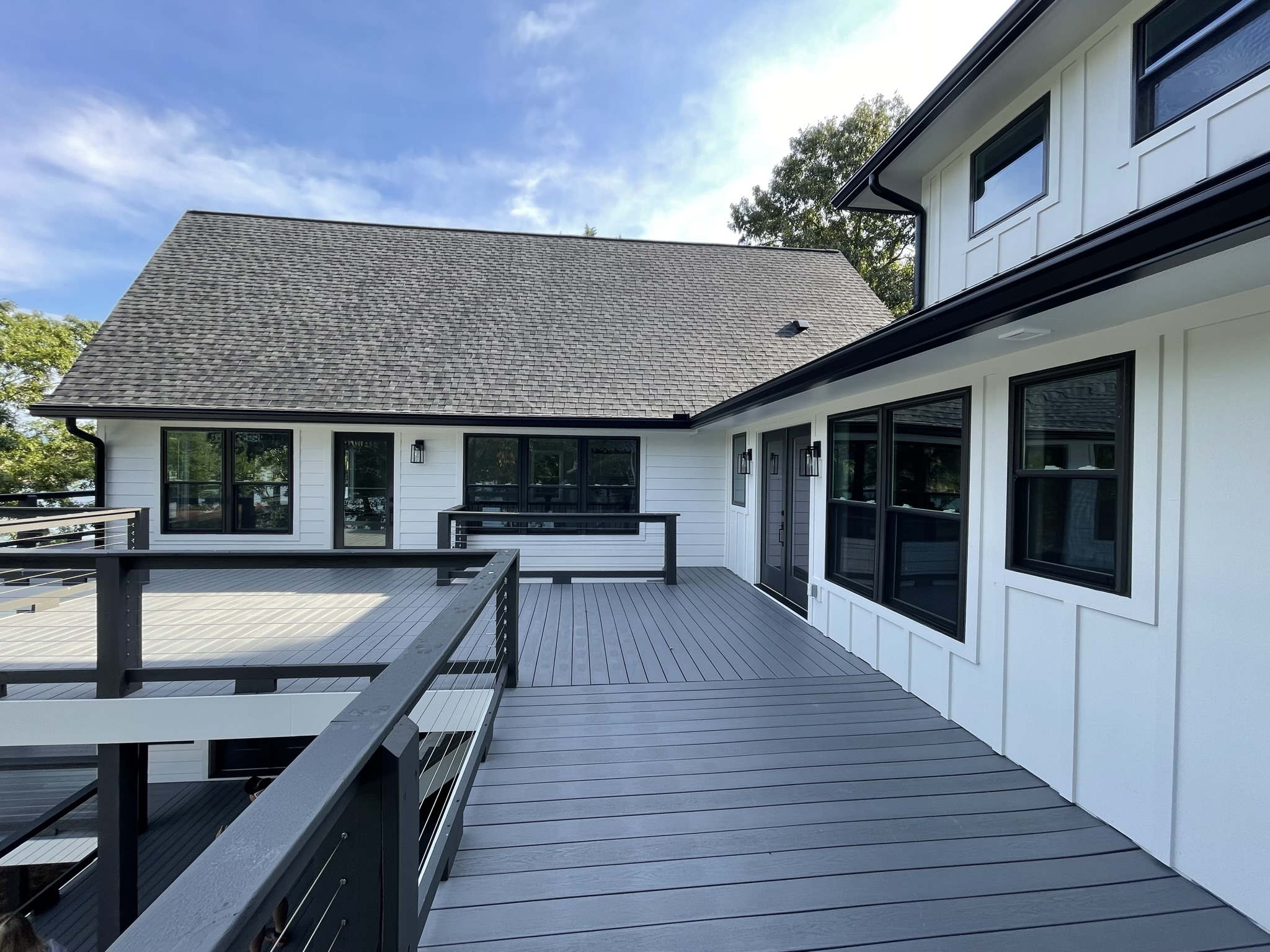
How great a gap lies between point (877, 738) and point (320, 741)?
3196 millimetres

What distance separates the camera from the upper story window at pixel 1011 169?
386cm

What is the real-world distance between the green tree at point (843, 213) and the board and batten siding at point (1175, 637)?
1887cm

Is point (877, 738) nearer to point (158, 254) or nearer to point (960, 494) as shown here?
point (960, 494)

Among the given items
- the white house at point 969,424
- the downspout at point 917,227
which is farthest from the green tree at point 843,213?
the downspout at point 917,227

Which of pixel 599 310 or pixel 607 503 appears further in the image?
pixel 599 310

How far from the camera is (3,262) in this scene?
20234 millimetres

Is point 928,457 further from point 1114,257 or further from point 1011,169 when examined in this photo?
point 1114,257

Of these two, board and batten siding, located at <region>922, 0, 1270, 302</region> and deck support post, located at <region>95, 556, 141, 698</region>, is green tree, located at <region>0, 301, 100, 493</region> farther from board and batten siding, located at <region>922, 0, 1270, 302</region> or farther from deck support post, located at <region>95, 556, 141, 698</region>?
board and batten siding, located at <region>922, 0, 1270, 302</region>

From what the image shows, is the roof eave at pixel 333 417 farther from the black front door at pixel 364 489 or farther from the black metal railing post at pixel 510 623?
the black metal railing post at pixel 510 623

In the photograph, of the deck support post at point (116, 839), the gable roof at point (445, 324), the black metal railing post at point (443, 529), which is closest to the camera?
the deck support post at point (116, 839)

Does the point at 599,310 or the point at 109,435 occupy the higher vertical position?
the point at 599,310

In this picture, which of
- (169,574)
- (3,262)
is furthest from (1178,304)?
(3,262)

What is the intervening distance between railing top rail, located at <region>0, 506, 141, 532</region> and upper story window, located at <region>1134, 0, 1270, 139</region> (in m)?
8.19

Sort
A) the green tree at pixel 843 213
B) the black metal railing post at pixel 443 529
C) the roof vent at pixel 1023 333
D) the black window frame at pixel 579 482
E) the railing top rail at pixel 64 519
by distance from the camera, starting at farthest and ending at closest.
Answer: the green tree at pixel 843 213, the black window frame at pixel 579 482, the black metal railing post at pixel 443 529, the railing top rail at pixel 64 519, the roof vent at pixel 1023 333
